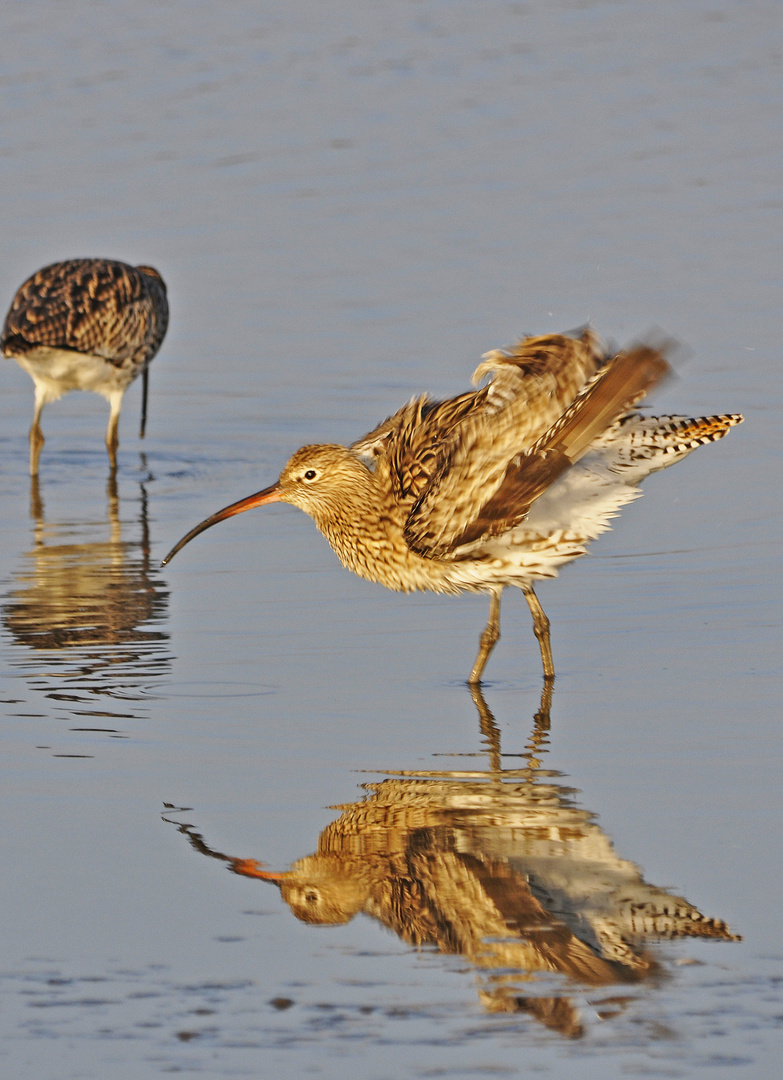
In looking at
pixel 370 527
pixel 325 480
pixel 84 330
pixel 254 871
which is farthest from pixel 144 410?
pixel 254 871

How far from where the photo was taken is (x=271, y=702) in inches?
292

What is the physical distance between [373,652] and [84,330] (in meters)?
5.82

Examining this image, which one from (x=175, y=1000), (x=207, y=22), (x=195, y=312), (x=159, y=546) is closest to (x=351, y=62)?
(x=207, y=22)

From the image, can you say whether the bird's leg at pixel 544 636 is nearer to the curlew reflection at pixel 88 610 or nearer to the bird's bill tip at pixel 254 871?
the curlew reflection at pixel 88 610

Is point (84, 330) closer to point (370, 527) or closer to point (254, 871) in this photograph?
point (370, 527)

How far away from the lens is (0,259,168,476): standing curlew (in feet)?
42.7

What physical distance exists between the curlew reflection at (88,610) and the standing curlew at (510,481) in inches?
41.8

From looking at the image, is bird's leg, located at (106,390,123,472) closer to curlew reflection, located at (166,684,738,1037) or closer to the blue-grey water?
the blue-grey water

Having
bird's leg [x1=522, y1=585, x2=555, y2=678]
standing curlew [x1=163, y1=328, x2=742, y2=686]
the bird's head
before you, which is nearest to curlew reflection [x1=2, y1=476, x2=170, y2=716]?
the bird's head

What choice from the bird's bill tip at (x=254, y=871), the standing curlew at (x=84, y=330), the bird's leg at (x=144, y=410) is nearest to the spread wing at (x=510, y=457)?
the bird's bill tip at (x=254, y=871)

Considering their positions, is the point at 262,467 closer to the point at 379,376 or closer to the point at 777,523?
the point at 379,376

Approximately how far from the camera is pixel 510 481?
752cm

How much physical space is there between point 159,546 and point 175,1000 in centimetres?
550

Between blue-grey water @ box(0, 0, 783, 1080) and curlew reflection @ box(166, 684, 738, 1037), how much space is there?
0.6 inches
